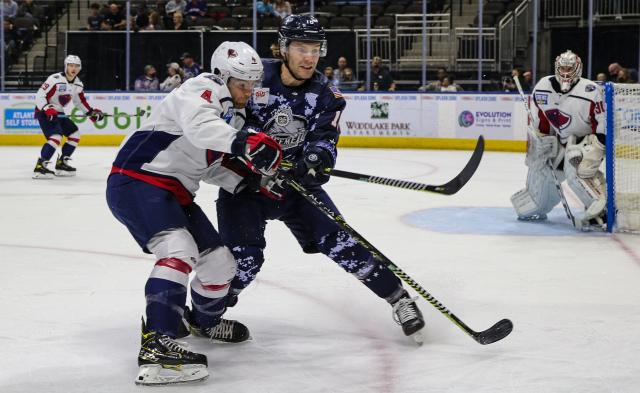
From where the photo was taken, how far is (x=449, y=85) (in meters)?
12.0

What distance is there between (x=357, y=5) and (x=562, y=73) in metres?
8.69

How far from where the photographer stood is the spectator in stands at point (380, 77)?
1230 cm

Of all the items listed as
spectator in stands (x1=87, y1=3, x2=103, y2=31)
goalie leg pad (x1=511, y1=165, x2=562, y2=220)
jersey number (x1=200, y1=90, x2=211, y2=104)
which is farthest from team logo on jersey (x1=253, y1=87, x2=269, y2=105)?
spectator in stands (x1=87, y1=3, x2=103, y2=31)

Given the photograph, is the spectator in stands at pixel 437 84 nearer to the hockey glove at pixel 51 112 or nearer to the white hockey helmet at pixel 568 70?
the hockey glove at pixel 51 112

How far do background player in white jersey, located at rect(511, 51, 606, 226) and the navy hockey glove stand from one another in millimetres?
3190

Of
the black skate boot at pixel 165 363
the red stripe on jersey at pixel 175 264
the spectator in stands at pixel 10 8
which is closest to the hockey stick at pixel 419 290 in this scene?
the red stripe on jersey at pixel 175 264

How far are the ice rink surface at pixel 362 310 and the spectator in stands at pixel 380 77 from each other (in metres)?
5.75

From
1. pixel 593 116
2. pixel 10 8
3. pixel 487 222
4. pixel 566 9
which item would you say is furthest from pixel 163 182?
pixel 10 8

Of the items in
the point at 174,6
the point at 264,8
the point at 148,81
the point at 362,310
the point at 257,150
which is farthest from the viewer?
the point at 174,6

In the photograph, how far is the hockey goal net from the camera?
584 cm

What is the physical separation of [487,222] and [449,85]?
19.8 feet

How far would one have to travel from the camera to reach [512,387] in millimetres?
2791

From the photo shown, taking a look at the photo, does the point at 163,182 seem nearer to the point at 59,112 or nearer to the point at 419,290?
the point at 419,290

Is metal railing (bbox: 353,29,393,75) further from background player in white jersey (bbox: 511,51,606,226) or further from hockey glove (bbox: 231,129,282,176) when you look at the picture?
hockey glove (bbox: 231,129,282,176)
